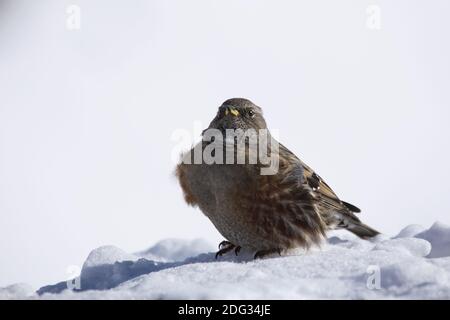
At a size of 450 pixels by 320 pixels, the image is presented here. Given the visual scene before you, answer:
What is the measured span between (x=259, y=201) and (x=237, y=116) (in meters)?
1.01

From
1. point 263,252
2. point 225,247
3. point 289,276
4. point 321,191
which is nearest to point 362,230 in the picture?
point 321,191

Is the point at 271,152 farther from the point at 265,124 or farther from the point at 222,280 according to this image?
the point at 222,280

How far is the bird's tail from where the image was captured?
607cm

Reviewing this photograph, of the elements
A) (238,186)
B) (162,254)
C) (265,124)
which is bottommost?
(162,254)

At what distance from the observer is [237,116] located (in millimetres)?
6078

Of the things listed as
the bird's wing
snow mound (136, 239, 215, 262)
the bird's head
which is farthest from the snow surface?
the bird's head

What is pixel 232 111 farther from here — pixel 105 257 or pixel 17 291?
pixel 17 291

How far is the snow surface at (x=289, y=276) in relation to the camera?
390 centimetres

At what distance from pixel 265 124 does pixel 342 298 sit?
110 inches

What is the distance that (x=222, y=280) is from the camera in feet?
14.1

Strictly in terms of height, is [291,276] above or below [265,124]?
below

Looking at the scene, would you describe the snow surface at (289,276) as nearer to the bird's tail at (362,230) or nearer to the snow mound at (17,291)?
the snow mound at (17,291)
